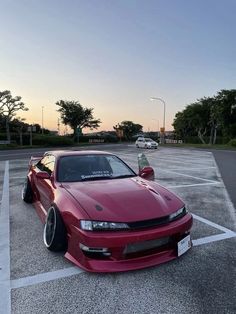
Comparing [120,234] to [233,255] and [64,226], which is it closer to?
[64,226]

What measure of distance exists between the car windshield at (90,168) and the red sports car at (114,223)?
7 cm

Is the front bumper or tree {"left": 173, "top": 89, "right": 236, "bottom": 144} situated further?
tree {"left": 173, "top": 89, "right": 236, "bottom": 144}

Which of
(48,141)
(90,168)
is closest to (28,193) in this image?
(90,168)

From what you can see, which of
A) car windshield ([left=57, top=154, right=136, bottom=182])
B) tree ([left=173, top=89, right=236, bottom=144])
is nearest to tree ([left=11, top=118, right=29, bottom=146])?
tree ([left=173, top=89, right=236, bottom=144])

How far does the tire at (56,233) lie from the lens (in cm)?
402

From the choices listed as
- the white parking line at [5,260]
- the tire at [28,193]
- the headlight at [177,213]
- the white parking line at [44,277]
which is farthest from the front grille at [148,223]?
the tire at [28,193]

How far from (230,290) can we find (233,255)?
3.37 ft

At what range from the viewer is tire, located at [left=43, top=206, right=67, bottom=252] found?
4.02 meters

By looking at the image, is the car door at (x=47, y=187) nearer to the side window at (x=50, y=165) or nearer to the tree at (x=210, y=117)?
the side window at (x=50, y=165)

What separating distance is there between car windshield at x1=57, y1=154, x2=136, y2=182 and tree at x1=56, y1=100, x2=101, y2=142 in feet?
199

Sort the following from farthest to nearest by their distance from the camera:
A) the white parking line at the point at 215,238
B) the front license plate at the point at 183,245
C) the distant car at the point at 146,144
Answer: the distant car at the point at 146,144
the white parking line at the point at 215,238
the front license plate at the point at 183,245

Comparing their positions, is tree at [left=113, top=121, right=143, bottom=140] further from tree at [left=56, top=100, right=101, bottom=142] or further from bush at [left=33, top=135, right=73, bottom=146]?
bush at [left=33, top=135, right=73, bottom=146]

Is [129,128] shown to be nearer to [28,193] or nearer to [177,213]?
[28,193]

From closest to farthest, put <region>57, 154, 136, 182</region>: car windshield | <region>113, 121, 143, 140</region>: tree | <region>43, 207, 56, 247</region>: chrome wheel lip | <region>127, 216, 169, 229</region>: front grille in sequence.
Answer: <region>127, 216, 169, 229</region>: front grille, <region>43, 207, 56, 247</region>: chrome wheel lip, <region>57, 154, 136, 182</region>: car windshield, <region>113, 121, 143, 140</region>: tree
